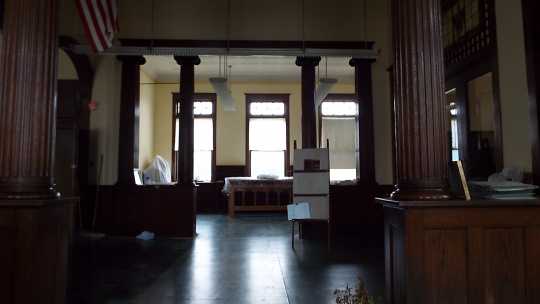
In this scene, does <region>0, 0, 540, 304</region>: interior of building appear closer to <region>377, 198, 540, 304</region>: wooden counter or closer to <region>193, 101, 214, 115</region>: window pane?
<region>377, 198, 540, 304</region>: wooden counter

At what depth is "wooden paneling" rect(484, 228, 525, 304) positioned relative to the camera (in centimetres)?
237

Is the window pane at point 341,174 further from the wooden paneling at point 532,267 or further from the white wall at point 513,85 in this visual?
the wooden paneling at point 532,267

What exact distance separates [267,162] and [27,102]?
10.4 metres

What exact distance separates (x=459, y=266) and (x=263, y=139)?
35.5 feet

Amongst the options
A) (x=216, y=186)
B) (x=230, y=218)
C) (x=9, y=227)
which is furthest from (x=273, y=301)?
(x=216, y=186)

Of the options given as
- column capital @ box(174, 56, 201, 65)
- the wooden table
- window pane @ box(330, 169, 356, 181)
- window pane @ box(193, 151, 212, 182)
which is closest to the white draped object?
the wooden table

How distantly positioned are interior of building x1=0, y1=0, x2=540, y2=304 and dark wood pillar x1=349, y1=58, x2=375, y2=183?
0.04 m

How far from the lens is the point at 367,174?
24.3ft

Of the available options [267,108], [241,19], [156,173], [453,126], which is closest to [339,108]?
[267,108]

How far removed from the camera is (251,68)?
11.8m

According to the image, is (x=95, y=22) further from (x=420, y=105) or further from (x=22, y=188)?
(x=420, y=105)

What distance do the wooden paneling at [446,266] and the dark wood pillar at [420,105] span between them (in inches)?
9.7

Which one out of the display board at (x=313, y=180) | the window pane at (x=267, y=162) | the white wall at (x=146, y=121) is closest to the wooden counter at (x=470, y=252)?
the display board at (x=313, y=180)

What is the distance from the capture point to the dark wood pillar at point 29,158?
2543mm
